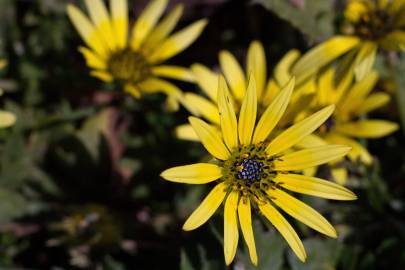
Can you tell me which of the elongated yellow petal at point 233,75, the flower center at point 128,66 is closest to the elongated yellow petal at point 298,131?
the elongated yellow petal at point 233,75

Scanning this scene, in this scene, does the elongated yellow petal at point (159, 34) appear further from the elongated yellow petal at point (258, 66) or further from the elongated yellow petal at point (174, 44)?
the elongated yellow petal at point (258, 66)

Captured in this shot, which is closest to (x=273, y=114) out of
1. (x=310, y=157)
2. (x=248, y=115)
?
(x=248, y=115)

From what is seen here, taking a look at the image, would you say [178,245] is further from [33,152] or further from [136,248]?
[33,152]

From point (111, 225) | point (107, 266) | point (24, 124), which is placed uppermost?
point (24, 124)

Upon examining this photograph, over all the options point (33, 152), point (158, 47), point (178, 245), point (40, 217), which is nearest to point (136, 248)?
point (178, 245)

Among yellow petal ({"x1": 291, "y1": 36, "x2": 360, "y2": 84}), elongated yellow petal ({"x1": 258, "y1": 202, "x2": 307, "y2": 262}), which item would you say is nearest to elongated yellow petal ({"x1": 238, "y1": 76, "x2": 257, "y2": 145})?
elongated yellow petal ({"x1": 258, "y1": 202, "x2": 307, "y2": 262})

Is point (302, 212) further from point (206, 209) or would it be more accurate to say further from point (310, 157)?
point (206, 209)
